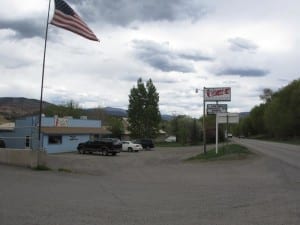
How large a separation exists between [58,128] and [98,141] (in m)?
7.89

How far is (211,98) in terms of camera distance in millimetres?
41625

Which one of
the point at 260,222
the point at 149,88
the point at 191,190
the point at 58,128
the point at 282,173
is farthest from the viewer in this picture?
the point at 149,88

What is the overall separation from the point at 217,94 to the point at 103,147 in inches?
548

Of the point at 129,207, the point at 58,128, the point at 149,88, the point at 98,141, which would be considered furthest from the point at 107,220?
the point at 149,88

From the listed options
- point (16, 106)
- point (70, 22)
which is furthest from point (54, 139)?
point (16, 106)

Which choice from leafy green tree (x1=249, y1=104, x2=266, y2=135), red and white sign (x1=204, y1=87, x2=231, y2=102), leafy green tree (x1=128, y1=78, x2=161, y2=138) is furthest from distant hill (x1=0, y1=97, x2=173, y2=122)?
red and white sign (x1=204, y1=87, x2=231, y2=102)

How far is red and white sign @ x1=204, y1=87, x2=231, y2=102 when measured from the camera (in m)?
41.2

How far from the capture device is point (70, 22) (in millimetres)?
21953

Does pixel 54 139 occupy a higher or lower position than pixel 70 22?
lower

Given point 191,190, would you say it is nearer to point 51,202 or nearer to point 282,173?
point 51,202

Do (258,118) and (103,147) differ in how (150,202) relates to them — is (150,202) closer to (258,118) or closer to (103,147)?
(103,147)

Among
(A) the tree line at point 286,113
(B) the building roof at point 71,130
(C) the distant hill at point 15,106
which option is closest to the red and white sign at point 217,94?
(B) the building roof at point 71,130

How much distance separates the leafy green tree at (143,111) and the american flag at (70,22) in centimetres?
7187

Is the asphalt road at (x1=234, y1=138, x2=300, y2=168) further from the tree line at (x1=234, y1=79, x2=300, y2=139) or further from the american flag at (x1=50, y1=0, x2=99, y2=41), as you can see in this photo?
the tree line at (x1=234, y1=79, x2=300, y2=139)
